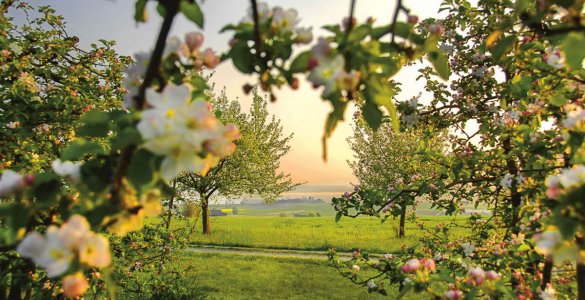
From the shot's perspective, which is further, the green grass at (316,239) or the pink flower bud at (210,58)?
the green grass at (316,239)

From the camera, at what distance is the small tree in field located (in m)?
19.5

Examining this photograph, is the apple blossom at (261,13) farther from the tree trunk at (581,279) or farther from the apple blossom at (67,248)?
the tree trunk at (581,279)

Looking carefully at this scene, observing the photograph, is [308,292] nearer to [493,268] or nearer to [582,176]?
[493,268]

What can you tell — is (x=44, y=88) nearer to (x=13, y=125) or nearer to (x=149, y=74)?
(x=13, y=125)

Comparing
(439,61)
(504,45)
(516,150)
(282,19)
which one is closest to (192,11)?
(282,19)

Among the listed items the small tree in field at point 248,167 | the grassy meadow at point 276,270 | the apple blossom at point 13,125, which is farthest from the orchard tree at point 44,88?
the small tree in field at point 248,167

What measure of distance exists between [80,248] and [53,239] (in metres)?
0.05

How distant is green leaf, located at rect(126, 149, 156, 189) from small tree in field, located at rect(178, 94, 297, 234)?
672 inches

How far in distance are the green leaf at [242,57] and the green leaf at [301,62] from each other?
13 centimetres

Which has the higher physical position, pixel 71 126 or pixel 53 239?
pixel 71 126

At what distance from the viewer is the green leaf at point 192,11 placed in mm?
909

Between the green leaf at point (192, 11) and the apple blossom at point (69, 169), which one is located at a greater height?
the green leaf at point (192, 11)

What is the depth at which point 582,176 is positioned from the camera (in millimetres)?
984

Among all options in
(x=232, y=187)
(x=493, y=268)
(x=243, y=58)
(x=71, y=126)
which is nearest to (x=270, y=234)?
(x=232, y=187)
